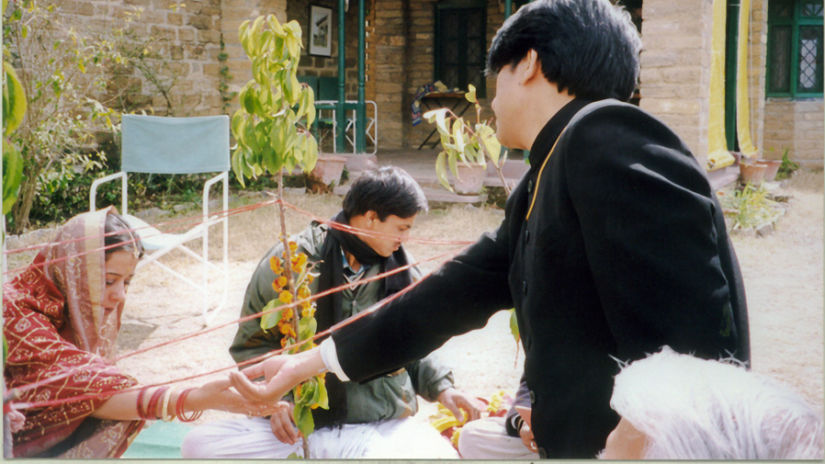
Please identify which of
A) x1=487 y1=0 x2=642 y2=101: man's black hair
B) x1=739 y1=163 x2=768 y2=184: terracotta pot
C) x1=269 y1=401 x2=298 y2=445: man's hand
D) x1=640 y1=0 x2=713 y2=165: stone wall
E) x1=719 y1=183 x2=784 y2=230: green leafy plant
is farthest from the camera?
x1=739 y1=163 x2=768 y2=184: terracotta pot

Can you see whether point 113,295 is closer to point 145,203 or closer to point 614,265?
point 614,265

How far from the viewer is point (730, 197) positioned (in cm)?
723

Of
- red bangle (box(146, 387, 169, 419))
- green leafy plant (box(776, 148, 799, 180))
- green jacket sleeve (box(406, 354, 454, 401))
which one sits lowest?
green jacket sleeve (box(406, 354, 454, 401))

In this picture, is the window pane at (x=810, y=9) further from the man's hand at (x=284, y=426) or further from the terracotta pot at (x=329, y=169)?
the man's hand at (x=284, y=426)

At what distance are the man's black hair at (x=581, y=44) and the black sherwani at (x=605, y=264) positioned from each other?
0.16 ft

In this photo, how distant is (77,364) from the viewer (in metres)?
1.91

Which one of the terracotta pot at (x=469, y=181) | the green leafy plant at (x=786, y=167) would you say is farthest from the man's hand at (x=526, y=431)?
the green leafy plant at (x=786, y=167)

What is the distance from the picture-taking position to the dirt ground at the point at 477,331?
12.6 feet

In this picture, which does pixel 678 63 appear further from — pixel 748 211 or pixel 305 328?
pixel 305 328

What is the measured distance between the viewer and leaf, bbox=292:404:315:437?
1952mm

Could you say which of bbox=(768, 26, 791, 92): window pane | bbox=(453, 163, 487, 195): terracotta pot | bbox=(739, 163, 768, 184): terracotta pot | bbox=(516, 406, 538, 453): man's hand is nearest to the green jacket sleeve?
bbox=(516, 406, 538, 453): man's hand

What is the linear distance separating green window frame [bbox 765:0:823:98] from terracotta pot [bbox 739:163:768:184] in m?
3.25

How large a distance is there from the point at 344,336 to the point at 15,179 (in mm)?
790

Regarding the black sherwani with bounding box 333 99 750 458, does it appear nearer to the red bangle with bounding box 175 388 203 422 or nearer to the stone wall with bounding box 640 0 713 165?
the red bangle with bounding box 175 388 203 422
